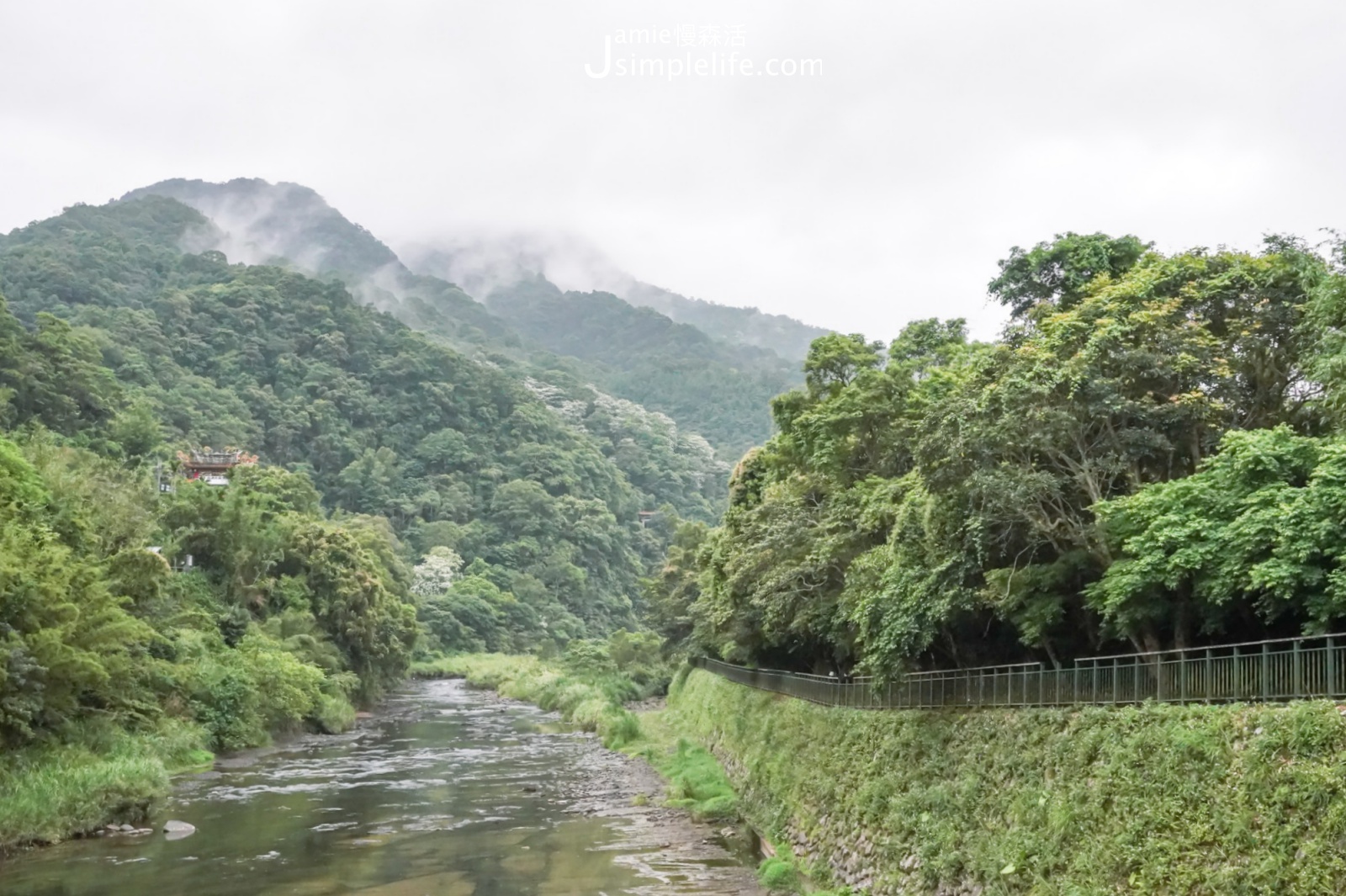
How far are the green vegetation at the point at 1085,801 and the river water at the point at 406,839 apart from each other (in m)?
3.81

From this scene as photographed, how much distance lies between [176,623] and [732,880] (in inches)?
1281

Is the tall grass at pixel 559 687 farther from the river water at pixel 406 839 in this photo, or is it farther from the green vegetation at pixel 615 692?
the river water at pixel 406 839

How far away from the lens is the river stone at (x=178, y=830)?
28906mm

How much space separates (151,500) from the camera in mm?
54156

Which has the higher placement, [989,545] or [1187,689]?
[989,545]

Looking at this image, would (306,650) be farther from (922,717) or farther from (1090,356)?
(1090,356)

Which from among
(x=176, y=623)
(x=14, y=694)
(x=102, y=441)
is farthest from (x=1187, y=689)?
(x=102, y=441)

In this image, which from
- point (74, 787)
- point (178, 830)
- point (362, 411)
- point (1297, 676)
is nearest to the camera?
point (1297, 676)

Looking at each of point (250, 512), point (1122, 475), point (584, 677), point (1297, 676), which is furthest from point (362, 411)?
point (1297, 676)

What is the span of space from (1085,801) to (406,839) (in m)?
20.1

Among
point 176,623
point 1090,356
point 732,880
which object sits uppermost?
point 1090,356

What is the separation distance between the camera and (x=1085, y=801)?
14.3 metres

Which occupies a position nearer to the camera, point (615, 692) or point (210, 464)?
point (615, 692)

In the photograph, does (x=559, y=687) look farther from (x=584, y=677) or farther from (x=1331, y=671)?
(x=1331, y=671)
